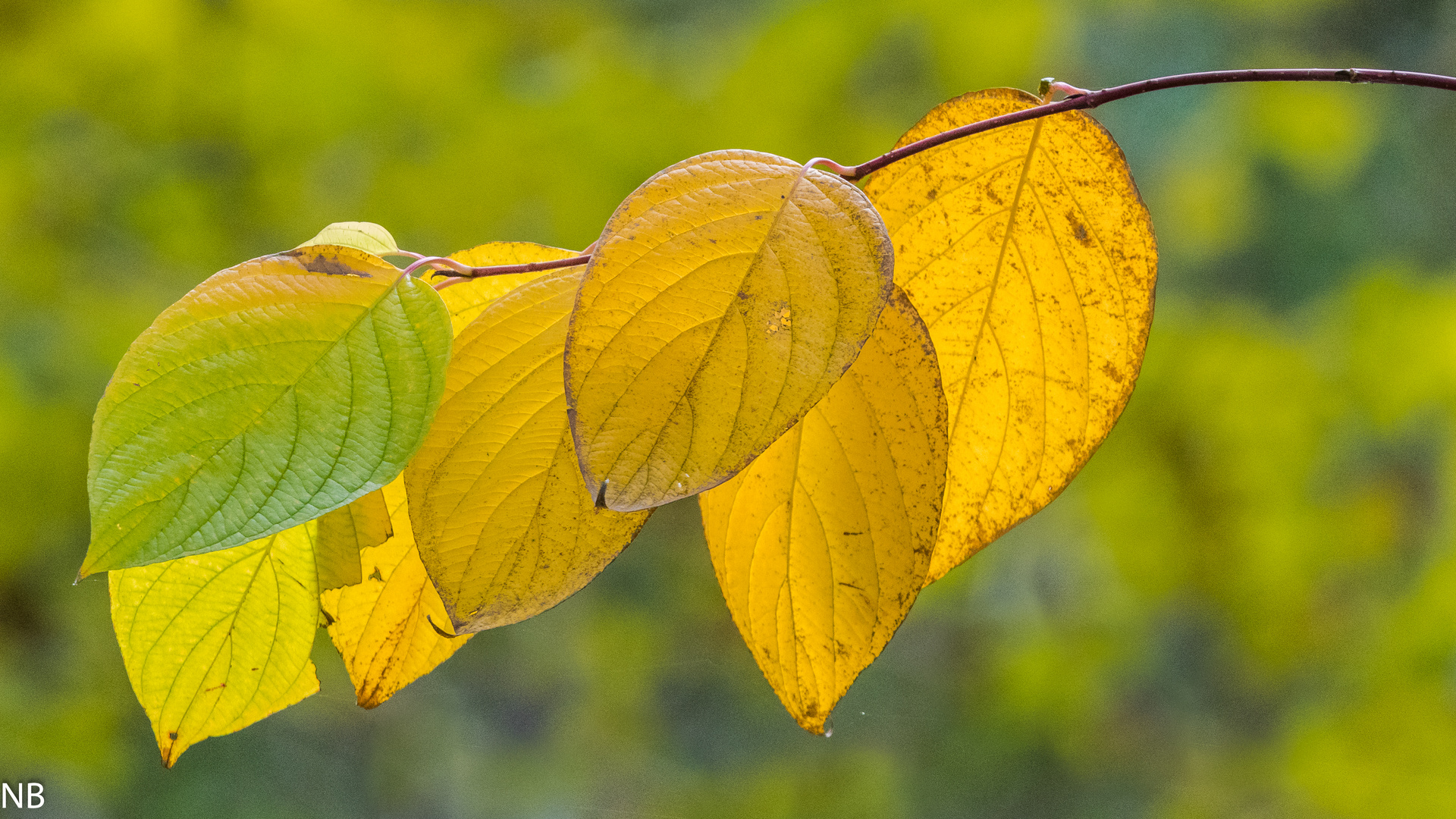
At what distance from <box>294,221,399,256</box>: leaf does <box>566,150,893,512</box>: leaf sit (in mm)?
48

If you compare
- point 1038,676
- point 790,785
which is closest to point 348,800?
point 790,785

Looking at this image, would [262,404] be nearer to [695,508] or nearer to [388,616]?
[388,616]

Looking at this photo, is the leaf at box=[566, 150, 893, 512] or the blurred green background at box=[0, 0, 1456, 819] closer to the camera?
the leaf at box=[566, 150, 893, 512]

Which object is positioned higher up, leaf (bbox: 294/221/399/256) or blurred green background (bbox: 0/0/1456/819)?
leaf (bbox: 294/221/399/256)

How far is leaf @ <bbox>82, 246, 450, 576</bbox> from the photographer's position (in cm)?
13

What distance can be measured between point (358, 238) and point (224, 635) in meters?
0.07

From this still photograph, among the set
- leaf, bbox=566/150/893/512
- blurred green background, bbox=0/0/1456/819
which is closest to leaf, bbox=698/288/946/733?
leaf, bbox=566/150/893/512

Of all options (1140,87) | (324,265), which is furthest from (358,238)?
(1140,87)

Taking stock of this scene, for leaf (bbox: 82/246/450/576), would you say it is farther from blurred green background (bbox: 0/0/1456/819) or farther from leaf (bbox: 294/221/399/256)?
blurred green background (bbox: 0/0/1456/819)

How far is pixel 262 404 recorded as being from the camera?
14 centimetres

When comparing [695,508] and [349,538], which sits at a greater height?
[349,538]

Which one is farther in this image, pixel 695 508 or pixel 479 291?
pixel 695 508

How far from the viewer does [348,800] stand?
1.15 meters

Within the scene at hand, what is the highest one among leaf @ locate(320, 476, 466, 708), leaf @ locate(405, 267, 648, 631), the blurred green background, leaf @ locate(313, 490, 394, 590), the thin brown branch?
the thin brown branch
